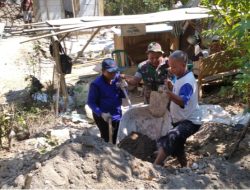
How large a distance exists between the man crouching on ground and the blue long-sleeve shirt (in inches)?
31.1

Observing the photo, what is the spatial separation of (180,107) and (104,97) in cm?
109

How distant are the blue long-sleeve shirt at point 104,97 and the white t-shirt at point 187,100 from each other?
33.7 inches

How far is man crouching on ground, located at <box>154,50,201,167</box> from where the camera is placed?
165 inches

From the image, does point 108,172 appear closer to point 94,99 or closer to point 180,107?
point 180,107

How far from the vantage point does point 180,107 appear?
14.3ft

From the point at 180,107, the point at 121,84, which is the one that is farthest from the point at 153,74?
the point at 180,107

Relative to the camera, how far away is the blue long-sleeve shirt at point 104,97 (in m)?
4.87

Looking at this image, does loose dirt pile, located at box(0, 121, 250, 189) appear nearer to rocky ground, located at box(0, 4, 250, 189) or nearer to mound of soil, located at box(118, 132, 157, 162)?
rocky ground, located at box(0, 4, 250, 189)

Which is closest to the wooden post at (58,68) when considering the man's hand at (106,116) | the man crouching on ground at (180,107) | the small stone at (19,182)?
the man's hand at (106,116)

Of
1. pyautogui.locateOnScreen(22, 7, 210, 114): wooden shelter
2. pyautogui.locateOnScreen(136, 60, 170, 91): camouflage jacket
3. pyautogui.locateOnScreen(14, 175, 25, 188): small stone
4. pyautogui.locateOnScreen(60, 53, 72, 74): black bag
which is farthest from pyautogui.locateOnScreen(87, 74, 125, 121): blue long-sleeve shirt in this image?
pyautogui.locateOnScreen(60, 53, 72, 74): black bag

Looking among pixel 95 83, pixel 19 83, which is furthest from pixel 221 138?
pixel 19 83

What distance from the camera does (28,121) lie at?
736 centimetres

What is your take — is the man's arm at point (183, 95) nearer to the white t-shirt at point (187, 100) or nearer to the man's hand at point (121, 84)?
the white t-shirt at point (187, 100)

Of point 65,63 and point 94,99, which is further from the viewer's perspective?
point 65,63
